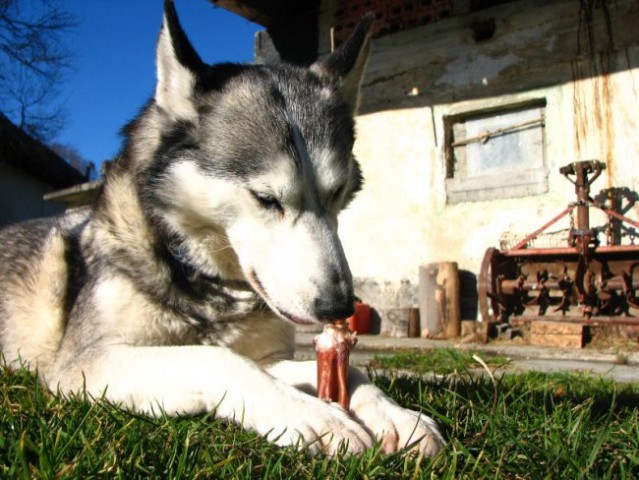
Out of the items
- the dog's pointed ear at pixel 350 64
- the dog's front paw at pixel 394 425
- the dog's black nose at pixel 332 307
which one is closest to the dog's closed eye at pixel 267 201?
the dog's black nose at pixel 332 307

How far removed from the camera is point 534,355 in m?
5.32

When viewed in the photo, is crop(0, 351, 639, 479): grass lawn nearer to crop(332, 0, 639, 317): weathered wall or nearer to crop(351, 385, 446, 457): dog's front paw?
crop(351, 385, 446, 457): dog's front paw

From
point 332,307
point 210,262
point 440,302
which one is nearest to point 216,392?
point 332,307

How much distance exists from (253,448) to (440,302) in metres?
6.06

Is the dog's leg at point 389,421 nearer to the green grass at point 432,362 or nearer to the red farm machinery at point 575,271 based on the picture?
the green grass at point 432,362

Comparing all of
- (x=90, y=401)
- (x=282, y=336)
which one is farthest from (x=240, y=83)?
(x=90, y=401)

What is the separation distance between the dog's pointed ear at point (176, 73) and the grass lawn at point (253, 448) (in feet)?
3.67

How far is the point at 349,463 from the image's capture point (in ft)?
4.28

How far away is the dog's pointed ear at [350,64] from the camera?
2.59 meters

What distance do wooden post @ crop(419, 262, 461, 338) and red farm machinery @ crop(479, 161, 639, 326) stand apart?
17.6 inches

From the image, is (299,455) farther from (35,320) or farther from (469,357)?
(469,357)

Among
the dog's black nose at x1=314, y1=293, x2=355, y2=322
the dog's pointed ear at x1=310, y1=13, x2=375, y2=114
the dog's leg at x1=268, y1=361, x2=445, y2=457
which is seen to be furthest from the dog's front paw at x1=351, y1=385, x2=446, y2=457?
the dog's pointed ear at x1=310, y1=13, x2=375, y2=114

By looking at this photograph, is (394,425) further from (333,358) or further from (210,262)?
(210,262)

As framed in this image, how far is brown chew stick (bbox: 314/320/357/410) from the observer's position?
177cm
